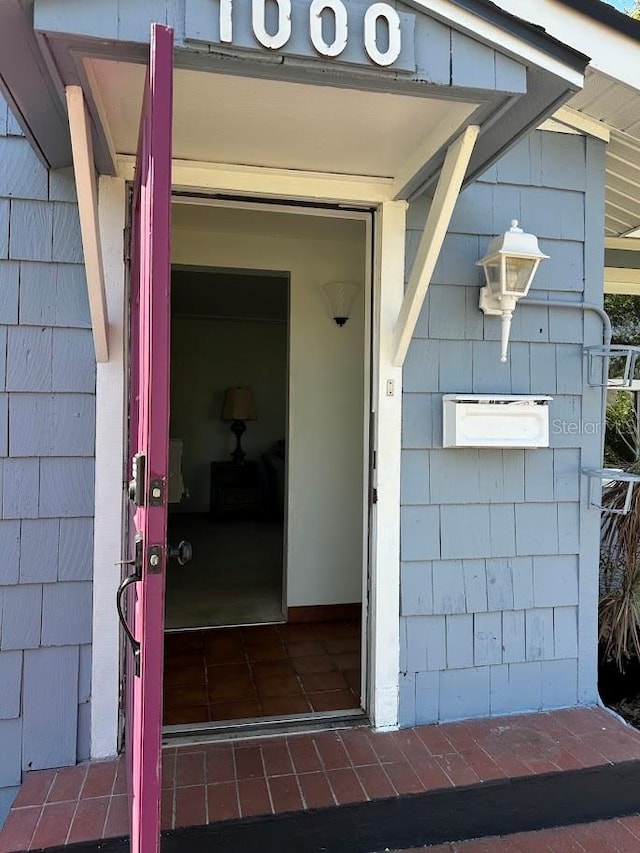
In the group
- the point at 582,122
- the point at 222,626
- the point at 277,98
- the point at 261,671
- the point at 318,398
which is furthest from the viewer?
the point at 318,398

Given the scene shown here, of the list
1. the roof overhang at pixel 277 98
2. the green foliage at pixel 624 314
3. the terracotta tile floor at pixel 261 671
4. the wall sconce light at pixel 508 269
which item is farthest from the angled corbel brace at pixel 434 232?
the green foliage at pixel 624 314

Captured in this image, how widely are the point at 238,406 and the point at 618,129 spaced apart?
5.40 meters

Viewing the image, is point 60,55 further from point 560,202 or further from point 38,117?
point 560,202

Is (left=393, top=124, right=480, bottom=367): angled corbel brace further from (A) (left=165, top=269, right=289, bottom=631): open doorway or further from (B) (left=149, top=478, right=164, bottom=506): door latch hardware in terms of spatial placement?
(A) (left=165, top=269, right=289, bottom=631): open doorway

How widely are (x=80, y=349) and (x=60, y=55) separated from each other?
2.93 ft

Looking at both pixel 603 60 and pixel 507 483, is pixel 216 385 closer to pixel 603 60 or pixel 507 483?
pixel 507 483

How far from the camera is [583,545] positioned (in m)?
2.40

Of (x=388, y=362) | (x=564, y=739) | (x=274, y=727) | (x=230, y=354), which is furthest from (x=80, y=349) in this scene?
(x=230, y=354)

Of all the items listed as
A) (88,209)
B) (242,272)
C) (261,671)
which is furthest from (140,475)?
(242,272)

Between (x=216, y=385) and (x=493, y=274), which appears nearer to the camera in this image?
(x=493, y=274)

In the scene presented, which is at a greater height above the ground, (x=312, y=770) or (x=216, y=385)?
(x=216, y=385)

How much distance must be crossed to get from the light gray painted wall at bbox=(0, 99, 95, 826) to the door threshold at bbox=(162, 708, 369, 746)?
326 millimetres

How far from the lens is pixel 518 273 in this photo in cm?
→ 213

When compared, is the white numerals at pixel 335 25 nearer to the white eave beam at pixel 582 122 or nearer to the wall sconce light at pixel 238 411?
the white eave beam at pixel 582 122
